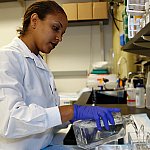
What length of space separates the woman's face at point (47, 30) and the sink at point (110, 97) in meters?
1.24

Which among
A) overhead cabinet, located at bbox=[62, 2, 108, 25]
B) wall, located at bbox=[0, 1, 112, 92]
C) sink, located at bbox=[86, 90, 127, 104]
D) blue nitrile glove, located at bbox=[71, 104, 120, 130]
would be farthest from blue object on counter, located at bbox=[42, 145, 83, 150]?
wall, located at bbox=[0, 1, 112, 92]

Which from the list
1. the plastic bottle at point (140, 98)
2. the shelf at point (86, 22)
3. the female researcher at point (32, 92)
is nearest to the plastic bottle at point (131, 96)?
the plastic bottle at point (140, 98)

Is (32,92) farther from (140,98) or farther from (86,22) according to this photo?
(86,22)

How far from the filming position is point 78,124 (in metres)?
0.98

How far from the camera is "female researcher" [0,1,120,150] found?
33.2 inches

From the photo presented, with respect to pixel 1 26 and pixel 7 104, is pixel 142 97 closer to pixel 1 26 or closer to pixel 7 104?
pixel 7 104

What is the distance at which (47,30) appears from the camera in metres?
1.09

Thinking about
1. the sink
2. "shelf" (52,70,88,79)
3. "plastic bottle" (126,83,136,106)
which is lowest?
"shelf" (52,70,88,79)

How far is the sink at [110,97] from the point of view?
2331mm

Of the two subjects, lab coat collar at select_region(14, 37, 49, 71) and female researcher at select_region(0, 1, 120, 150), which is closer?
female researcher at select_region(0, 1, 120, 150)

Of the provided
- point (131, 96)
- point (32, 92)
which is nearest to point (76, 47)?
point (131, 96)

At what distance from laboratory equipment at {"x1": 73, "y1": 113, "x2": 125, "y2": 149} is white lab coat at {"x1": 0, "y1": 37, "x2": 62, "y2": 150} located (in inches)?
5.2

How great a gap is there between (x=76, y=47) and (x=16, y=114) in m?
3.54

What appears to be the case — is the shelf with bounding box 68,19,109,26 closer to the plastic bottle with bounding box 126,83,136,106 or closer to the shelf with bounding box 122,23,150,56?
the shelf with bounding box 122,23,150,56
